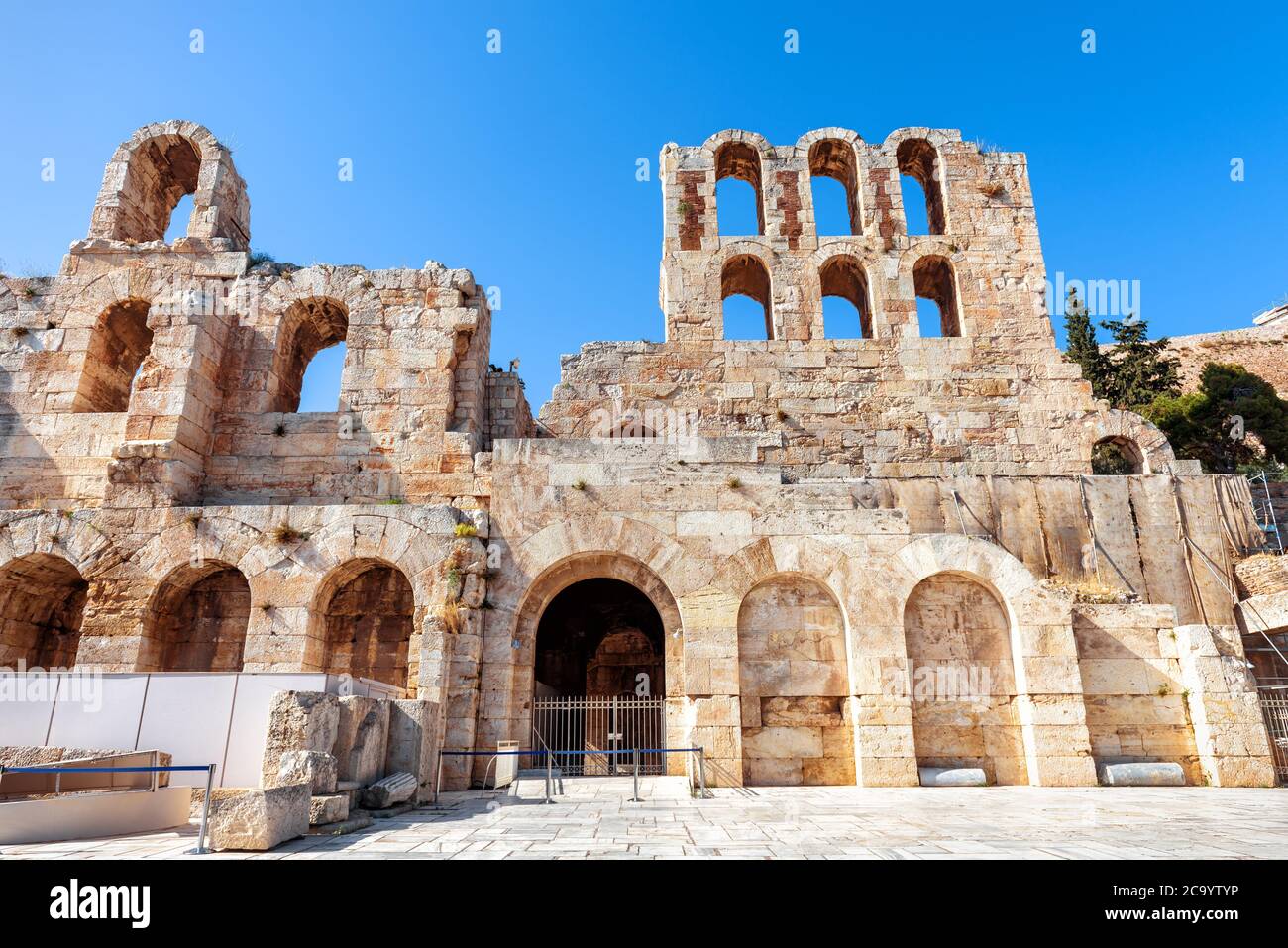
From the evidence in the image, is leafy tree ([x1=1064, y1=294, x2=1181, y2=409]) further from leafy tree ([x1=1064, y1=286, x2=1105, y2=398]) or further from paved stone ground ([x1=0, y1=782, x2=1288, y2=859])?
paved stone ground ([x1=0, y1=782, x2=1288, y2=859])

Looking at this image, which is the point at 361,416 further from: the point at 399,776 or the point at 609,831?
the point at 609,831

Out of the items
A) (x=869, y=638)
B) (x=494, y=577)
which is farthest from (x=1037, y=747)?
(x=494, y=577)

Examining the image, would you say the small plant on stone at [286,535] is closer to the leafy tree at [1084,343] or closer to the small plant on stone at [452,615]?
the small plant on stone at [452,615]

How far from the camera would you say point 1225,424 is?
30.4m

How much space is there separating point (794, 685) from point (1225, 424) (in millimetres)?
29140

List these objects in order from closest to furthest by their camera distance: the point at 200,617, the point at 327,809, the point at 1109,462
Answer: the point at 327,809 < the point at 200,617 < the point at 1109,462

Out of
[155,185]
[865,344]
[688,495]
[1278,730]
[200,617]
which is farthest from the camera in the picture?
[155,185]

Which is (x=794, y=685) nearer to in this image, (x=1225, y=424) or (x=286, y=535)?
(x=286, y=535)

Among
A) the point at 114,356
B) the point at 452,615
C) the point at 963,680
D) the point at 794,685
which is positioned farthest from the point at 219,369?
the point at 963,680

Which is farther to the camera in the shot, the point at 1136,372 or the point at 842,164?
the point at 1136,372

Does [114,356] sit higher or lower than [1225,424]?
lower

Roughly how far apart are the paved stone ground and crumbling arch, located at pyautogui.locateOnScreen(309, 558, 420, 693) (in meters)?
3.63

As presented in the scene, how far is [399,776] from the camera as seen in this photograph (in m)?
8.80

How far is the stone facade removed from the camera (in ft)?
38.3
